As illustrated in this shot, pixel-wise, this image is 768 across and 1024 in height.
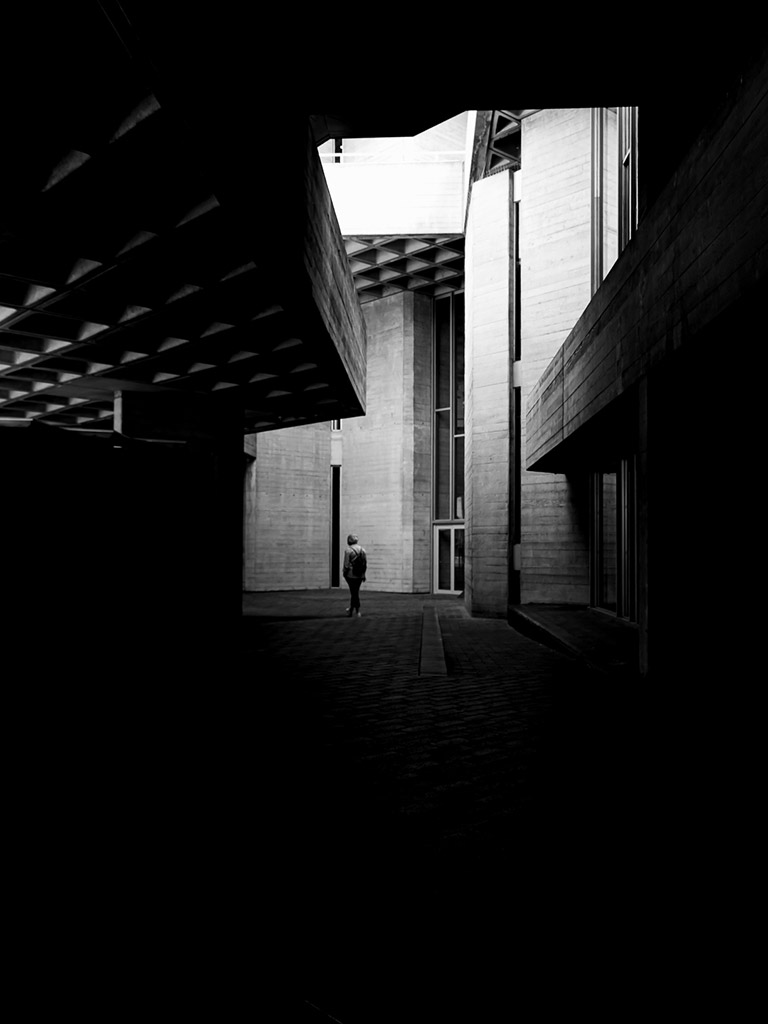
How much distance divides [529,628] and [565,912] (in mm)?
10300

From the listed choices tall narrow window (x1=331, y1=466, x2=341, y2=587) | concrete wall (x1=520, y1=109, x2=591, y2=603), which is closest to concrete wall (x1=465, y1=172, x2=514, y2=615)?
concrete wall (x1=520, y1=109, x2=591, y2=603)

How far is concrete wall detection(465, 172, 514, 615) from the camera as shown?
53.4ft

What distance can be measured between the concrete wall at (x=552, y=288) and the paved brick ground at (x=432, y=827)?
7248 millimetres

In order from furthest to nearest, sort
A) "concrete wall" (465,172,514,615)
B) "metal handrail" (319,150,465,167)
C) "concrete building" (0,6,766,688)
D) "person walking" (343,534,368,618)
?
"metal handrail" (319,150,465,167) → "concrete wall" (465,172,514,615) → "person walking" (343,534,368,618) → "concrete building" (0,6,766,688)

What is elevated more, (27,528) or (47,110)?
(47,110)

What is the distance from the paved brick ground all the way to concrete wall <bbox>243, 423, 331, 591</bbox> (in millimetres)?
16097

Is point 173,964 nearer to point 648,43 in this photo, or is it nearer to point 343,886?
point 343,886

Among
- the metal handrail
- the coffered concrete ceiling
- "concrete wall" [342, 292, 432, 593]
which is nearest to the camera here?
the metal handrail

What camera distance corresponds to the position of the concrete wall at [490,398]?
16.3m

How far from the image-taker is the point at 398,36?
739cm

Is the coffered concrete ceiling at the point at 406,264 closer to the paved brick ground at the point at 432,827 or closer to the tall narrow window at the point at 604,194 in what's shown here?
the tall narrow window at the point at 604,194

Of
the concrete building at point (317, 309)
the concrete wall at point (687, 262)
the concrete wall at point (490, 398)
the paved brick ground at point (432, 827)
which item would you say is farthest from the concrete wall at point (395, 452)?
the paved brick ground at point (432, 827)

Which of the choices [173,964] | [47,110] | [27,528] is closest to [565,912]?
[173,964]

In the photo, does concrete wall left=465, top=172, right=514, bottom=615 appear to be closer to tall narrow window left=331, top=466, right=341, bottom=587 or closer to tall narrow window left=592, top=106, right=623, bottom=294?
tall narrow window left=592, top=106, right=623, bottom=294
